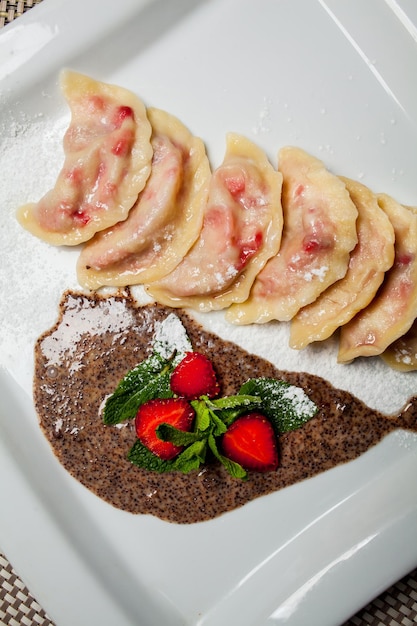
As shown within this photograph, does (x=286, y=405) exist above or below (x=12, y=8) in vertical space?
below

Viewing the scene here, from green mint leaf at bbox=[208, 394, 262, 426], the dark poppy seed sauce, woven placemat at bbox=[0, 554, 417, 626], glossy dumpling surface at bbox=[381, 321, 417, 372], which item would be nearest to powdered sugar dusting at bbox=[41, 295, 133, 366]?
the dark poppy seed sauce

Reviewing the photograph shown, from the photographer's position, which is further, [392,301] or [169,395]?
[169,395]

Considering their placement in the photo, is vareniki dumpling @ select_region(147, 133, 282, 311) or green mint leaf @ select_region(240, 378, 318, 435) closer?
vareniki dumpling @ select_region(147, 133, 282, 311)

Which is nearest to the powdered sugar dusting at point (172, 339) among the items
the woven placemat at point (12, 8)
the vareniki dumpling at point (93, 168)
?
the vareniki dumpling at point (93, 168)

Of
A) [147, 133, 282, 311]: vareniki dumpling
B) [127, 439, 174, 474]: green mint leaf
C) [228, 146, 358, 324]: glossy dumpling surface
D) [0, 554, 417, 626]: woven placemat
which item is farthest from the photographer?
[0, 554, 417, 626]: woven placemat

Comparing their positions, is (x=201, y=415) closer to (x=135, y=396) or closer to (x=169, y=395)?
(x=169, y=395)

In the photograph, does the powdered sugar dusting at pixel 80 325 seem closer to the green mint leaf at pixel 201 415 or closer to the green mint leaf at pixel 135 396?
the green mint leaf at pixel 135 396

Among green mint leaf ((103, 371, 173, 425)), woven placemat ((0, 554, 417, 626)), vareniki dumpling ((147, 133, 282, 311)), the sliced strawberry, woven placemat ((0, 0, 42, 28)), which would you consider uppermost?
woven placemat ((0, 0, 42, 28))

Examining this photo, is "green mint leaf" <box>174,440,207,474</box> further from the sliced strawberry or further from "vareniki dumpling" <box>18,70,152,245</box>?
"vareniki dumpling" <box>18,70,152,245</box>

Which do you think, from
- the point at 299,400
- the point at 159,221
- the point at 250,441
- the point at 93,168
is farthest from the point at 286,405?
the point at 93,168
